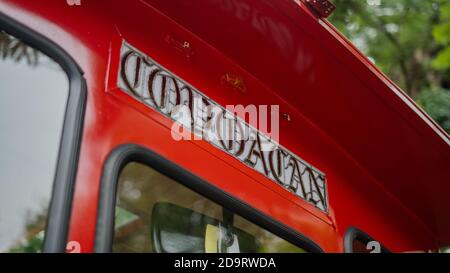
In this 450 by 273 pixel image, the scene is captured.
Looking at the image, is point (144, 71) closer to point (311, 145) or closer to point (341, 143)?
point (311, 145)

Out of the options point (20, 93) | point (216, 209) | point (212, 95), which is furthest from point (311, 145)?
point (20, 93)

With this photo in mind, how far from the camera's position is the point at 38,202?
1298 millimetres

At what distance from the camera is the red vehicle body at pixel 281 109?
5.25 feet

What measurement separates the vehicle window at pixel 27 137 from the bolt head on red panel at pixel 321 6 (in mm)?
929

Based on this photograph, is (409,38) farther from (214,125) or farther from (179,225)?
(179,225)

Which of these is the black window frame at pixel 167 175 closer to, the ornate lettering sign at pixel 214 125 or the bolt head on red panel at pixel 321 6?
the ornate lettering sign at pixel 214 125

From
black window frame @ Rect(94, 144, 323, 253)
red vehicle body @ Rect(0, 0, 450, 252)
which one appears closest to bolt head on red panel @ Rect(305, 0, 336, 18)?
red vehicle body @ Rect(0, 0, 450, 252)

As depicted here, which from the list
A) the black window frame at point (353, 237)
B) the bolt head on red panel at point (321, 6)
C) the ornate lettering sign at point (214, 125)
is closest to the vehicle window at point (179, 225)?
the ornate lettering sign at point (214, 125)

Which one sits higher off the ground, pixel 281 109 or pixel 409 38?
pixel 409 38

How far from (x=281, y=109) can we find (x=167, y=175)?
2.63 feet

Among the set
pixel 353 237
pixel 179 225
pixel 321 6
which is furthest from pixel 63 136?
pixel 353 237

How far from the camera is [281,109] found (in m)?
2.31

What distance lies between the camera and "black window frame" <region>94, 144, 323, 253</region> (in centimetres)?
136
